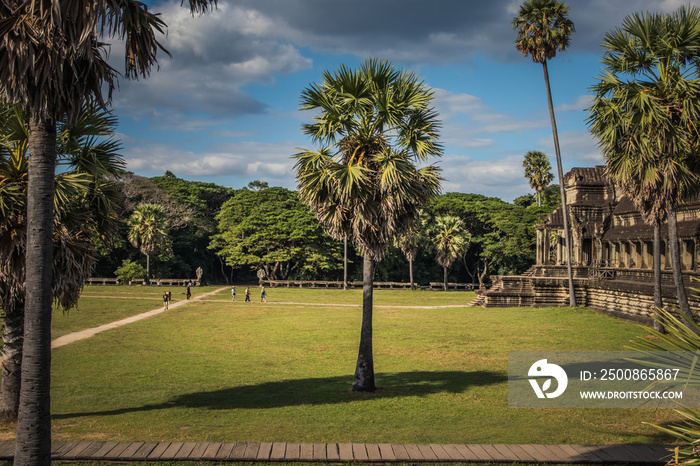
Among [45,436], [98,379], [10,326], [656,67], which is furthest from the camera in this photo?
[656,67]

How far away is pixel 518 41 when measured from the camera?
113 ft

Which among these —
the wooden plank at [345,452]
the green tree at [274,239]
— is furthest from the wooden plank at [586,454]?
the green tree at [274,239]

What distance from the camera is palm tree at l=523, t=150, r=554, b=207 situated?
6519 centimetres

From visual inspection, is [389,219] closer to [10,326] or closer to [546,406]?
[546,406]

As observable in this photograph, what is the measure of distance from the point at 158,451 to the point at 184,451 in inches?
15.0

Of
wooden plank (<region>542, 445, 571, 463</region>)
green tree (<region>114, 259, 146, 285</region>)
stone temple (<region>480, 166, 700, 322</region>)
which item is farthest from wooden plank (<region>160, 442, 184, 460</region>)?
green tree (<region>114, 259, 146, 285</region>)

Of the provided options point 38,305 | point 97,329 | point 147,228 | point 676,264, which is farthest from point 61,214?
point 147,228

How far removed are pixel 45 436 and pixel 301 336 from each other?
17.6m

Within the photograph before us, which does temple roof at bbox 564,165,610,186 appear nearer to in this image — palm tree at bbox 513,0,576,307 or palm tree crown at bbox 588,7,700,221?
palm tree at bbox 513,0,576,307

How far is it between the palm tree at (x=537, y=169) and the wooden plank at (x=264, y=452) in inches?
2476

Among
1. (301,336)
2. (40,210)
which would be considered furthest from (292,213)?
(40,210)

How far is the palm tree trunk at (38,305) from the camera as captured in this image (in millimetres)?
6688

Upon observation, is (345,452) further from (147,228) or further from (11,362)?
(147,228)

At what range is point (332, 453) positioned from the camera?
768 cm
